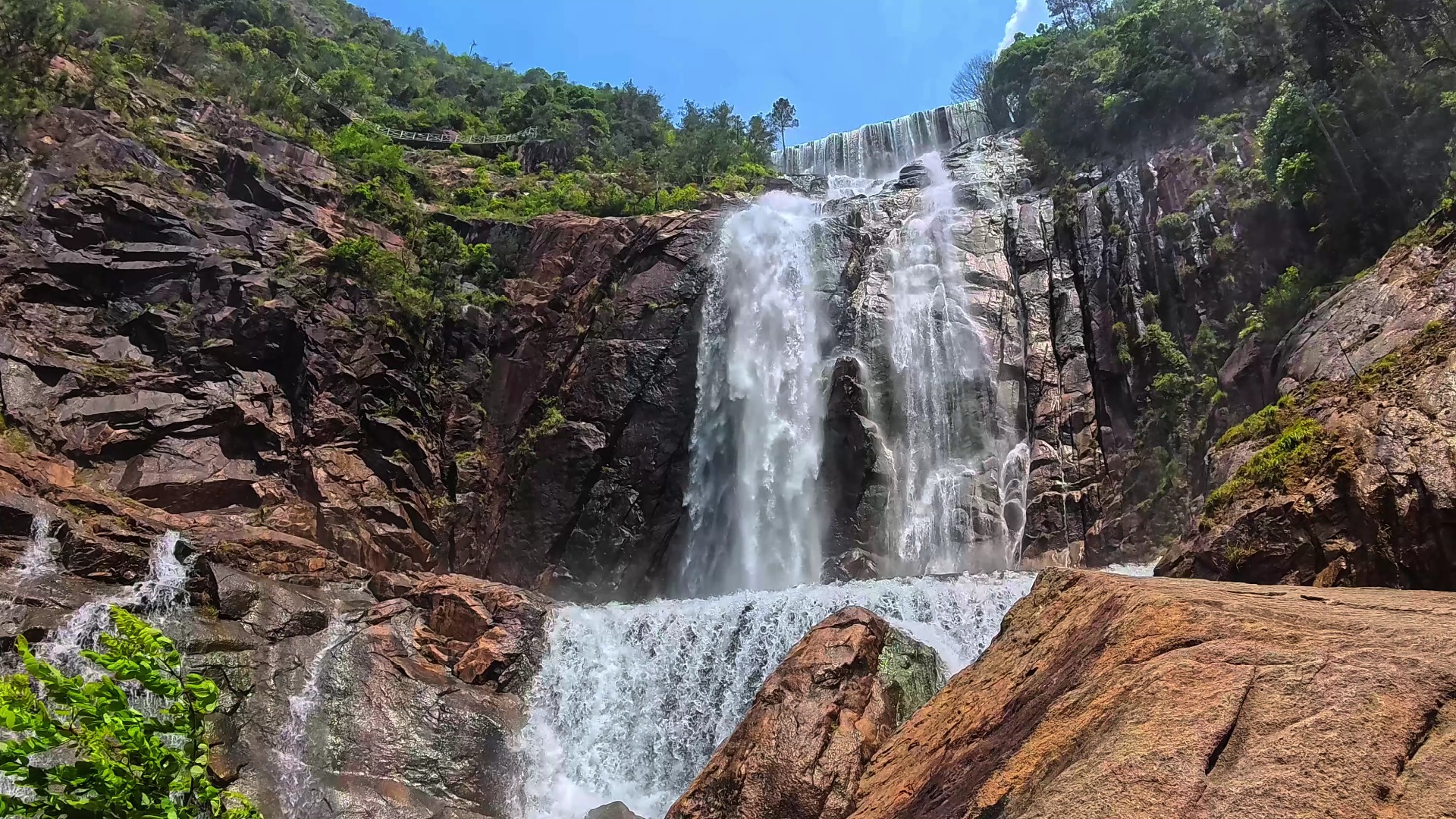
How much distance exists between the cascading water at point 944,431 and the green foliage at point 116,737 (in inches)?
868

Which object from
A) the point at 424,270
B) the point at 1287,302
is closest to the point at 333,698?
the point at 424,270

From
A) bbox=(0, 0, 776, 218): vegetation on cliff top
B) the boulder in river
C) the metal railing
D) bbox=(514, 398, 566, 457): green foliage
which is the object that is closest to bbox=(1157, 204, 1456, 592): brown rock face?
the boulder in river

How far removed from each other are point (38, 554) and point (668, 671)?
11443 millimetres

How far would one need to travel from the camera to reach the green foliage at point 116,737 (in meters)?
3.00

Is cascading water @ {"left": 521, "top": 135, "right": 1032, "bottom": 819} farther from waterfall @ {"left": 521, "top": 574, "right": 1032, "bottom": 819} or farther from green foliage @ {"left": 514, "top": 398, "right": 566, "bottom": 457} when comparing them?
green foliage @ {"left": 514, "top": 398, "right": 566, "bottom": 457}

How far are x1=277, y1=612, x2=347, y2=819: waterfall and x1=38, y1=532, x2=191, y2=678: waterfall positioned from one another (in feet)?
8.76

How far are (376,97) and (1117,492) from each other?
4566cm

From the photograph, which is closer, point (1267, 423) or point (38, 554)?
point (1267, 423)

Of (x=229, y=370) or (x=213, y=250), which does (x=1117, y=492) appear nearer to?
(x=229, y=370)

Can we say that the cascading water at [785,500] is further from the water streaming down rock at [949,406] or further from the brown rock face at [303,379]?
the brown rock face at [303,379]

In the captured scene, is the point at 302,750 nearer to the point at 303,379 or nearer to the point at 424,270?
the point at 303,379

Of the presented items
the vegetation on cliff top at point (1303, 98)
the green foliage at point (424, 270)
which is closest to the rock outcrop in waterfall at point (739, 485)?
the green foliage at point (424, 270)

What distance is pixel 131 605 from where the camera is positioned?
1454 centimetres

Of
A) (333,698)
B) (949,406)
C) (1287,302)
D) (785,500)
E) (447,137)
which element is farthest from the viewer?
(447,137)
